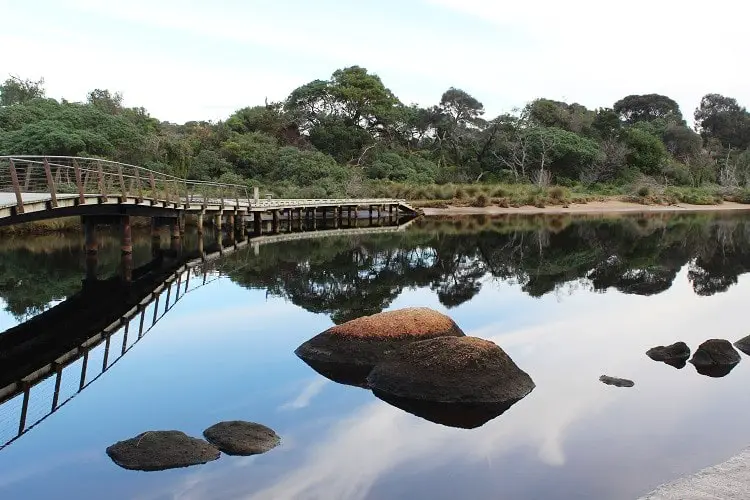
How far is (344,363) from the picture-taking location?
12133 millimetres

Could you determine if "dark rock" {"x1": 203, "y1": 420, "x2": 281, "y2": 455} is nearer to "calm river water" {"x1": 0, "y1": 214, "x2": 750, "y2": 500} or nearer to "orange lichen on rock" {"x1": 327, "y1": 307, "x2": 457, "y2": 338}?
"calm river water" {"x1": 0, "y1": 214, "x2": 750, "y2": 500}

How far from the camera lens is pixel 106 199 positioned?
65.7ft

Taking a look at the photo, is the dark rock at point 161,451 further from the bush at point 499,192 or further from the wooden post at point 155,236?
the bush at point 499,192

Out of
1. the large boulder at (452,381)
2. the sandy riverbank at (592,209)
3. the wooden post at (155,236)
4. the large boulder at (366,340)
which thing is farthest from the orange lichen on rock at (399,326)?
the sandy riverbank at (592,209)

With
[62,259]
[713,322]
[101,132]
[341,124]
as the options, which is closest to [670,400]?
[713,322]

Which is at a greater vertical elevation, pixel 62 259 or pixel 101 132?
pixel 101 132

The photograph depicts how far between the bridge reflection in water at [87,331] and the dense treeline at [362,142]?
21932 millimetres

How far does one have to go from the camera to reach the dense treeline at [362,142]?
4566cm

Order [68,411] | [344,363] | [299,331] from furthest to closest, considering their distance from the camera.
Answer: [299,331], [344,363], [68,411]

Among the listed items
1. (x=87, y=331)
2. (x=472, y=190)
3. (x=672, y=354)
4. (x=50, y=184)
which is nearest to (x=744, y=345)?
(x=672, y=354)

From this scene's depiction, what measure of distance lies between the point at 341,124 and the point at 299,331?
49.2 m

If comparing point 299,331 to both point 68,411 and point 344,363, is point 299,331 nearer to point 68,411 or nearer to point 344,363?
point 344,363

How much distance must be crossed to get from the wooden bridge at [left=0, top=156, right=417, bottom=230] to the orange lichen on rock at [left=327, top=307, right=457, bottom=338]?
7.52 m

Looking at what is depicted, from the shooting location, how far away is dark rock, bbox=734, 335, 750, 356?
13.5m
